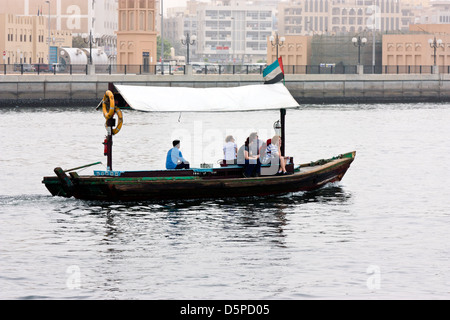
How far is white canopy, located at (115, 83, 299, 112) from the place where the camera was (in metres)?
30.3

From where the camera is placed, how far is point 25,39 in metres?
169

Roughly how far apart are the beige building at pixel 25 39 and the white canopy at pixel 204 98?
121612 mm

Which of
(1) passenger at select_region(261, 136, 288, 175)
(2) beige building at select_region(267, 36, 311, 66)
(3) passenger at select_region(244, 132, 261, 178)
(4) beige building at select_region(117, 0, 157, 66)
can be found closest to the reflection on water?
(3) passenger at select_region(244, 132, 261, 178)

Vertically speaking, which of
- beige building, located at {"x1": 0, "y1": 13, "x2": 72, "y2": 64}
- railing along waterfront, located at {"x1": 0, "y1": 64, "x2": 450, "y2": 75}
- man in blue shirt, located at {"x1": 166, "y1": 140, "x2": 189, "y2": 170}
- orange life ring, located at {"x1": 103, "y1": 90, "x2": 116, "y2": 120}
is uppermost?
beige building, located at {"x1": 0, "y1": 13, "x2": 72, "y2": 64}

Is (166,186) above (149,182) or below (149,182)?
below

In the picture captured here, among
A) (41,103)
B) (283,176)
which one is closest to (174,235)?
(283,176)

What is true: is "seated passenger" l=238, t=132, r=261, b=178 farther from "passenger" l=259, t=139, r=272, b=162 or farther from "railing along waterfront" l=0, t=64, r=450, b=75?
"railing along waterfront" l=0, t=64, r=450, b=75

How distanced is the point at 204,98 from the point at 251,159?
93.9 inches

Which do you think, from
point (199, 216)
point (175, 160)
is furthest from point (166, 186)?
point (199, 216)

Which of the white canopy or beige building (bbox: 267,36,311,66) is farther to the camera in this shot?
beige building (bbox: 267,36,311,66)

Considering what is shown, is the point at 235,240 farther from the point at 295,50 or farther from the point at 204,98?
the point at 295,50

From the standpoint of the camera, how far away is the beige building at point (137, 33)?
103m

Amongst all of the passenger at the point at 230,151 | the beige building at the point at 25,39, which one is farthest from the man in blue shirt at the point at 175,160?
the beige building at the point at 25,39

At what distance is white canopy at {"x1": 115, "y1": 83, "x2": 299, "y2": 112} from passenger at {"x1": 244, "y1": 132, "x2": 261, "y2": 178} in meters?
1.04
